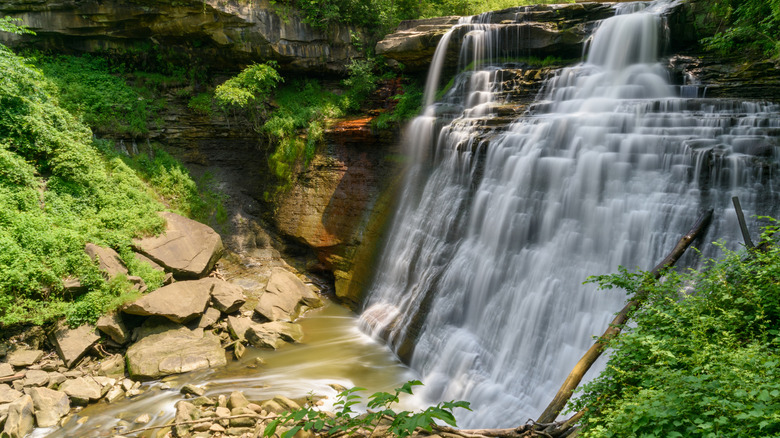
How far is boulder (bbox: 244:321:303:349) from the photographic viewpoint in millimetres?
9609

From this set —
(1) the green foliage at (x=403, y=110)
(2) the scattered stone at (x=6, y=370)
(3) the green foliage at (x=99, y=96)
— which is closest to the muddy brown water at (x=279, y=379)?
(2) the scattered stone at (x=6, y=370)

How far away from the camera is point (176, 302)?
9391mm

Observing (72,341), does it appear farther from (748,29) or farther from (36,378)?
(748,29)

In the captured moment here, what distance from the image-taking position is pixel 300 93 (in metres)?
15.6

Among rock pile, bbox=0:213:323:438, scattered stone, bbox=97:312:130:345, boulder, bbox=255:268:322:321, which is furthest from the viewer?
boulder, bbox=255:268:322:321

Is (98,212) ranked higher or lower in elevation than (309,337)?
higher

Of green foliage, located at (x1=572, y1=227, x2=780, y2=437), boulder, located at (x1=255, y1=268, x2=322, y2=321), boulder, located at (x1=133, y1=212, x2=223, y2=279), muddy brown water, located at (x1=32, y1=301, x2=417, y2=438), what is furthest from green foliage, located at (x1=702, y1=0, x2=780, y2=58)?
boulder, located at (x1=133, y1=212, x2=223, y2=279)

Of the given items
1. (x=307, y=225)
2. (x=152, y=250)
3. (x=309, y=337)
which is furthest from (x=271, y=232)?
(x=309, y=337)

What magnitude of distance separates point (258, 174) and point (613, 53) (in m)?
11.8

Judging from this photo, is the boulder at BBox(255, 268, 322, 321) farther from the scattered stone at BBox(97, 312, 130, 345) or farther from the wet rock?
the wet rock

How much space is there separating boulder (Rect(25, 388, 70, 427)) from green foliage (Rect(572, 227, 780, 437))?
7998 mm

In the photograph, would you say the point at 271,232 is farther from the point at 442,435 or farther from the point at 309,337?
the point at 442,435

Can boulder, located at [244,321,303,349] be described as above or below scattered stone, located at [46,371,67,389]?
below

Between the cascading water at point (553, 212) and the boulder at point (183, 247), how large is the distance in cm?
455
